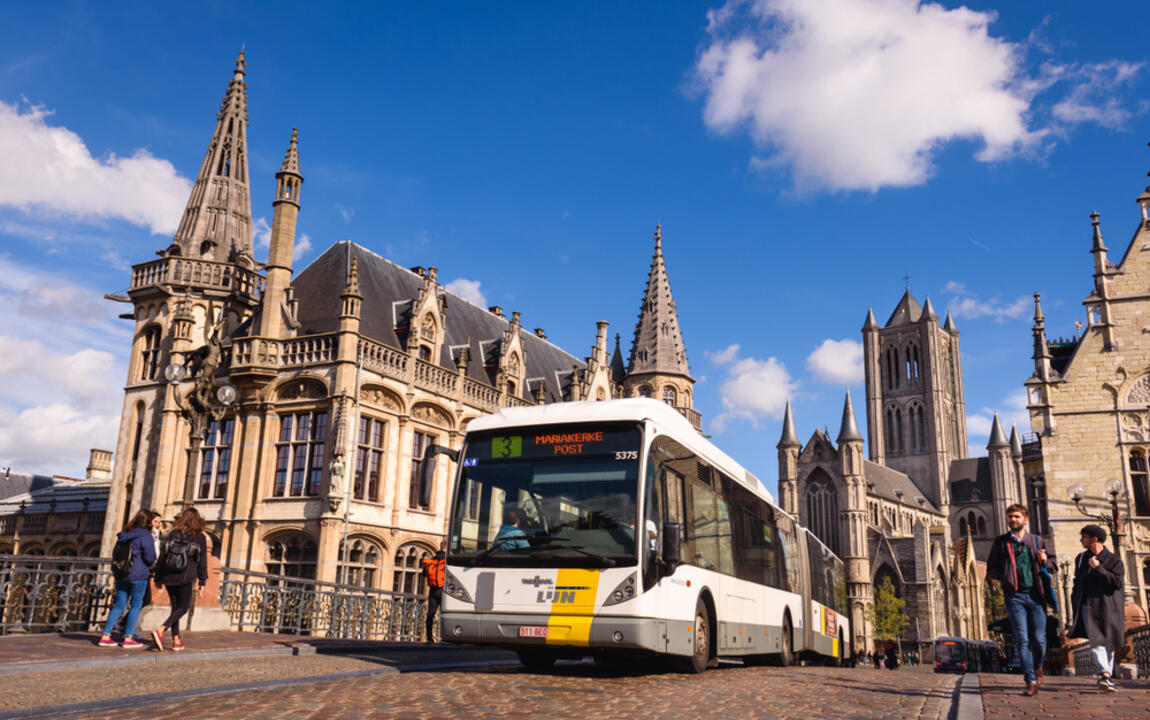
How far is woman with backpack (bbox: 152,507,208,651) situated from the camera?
10758 millimetres

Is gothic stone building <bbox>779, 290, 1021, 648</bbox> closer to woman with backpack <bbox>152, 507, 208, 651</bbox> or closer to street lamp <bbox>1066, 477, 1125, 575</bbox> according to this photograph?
street lamp <bbox>1066, 477, 1125, 575</bbox>

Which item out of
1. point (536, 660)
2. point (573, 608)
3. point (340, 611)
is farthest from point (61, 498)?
point (573, 608)

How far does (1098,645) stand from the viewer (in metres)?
9.60

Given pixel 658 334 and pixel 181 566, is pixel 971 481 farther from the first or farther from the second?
pixel 181 566

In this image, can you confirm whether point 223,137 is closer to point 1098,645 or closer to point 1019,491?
point 1098,645

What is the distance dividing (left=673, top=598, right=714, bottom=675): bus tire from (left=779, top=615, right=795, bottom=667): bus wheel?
415 centimetres

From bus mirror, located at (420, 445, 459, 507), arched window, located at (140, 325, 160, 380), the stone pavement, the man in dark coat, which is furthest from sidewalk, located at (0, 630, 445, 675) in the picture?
arched window, located at (140, 325, 160, 380)

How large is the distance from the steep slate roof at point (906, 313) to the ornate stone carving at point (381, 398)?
10103cm

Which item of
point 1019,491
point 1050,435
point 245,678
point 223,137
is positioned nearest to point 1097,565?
point 245,678

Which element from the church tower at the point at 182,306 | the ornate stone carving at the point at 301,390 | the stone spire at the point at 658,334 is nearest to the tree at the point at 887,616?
the stone spire at the point at 658,334

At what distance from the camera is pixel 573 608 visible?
933 cm

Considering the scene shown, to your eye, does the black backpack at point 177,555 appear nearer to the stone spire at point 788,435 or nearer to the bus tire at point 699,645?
the bus tire at point 699,645

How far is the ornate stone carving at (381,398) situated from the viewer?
27.2m

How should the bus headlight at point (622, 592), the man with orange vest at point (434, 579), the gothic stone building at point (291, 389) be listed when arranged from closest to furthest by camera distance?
1. the bus headlight at point (622, 592)
2. the man with orange vest at point (434, 579)
3. the gothic stone building at point (291, 389)
